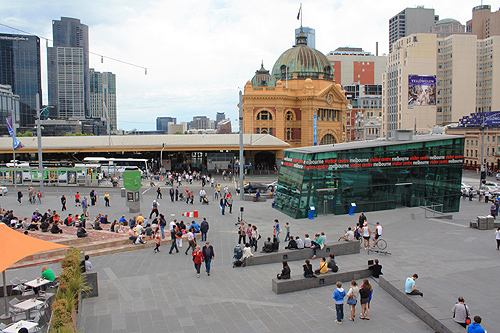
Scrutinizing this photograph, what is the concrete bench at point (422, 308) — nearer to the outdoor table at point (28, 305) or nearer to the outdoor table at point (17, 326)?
the outdoor table at point (17, 326)

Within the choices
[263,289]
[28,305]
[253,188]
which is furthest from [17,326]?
[253,188]

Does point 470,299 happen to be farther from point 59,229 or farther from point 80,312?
point 59,229

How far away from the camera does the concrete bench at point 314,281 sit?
1380cm

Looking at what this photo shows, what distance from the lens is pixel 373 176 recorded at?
28266 millimetres

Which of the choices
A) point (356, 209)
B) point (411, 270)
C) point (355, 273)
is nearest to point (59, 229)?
point (355, 273)

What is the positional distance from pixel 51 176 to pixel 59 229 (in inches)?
1086

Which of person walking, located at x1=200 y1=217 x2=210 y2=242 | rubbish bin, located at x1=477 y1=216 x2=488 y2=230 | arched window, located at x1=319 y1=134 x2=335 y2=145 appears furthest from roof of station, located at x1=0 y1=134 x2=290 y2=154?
person walking, located at x1=200 y1=217 x2=210 y2=242

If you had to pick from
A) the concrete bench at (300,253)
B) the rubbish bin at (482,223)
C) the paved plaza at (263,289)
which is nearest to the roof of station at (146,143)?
the paved plaza at (263,289)

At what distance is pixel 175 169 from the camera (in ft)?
194

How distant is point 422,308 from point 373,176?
57.0 feet

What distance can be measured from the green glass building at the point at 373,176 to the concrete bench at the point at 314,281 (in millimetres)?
11719

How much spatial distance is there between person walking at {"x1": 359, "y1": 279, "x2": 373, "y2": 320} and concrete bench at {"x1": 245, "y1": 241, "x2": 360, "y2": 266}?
5.64m

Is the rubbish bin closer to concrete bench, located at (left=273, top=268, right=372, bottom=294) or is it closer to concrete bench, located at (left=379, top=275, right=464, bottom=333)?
concrete bench, located at (left=273, top=268, right=372, bottom=294)

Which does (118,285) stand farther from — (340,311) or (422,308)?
(422,308)
